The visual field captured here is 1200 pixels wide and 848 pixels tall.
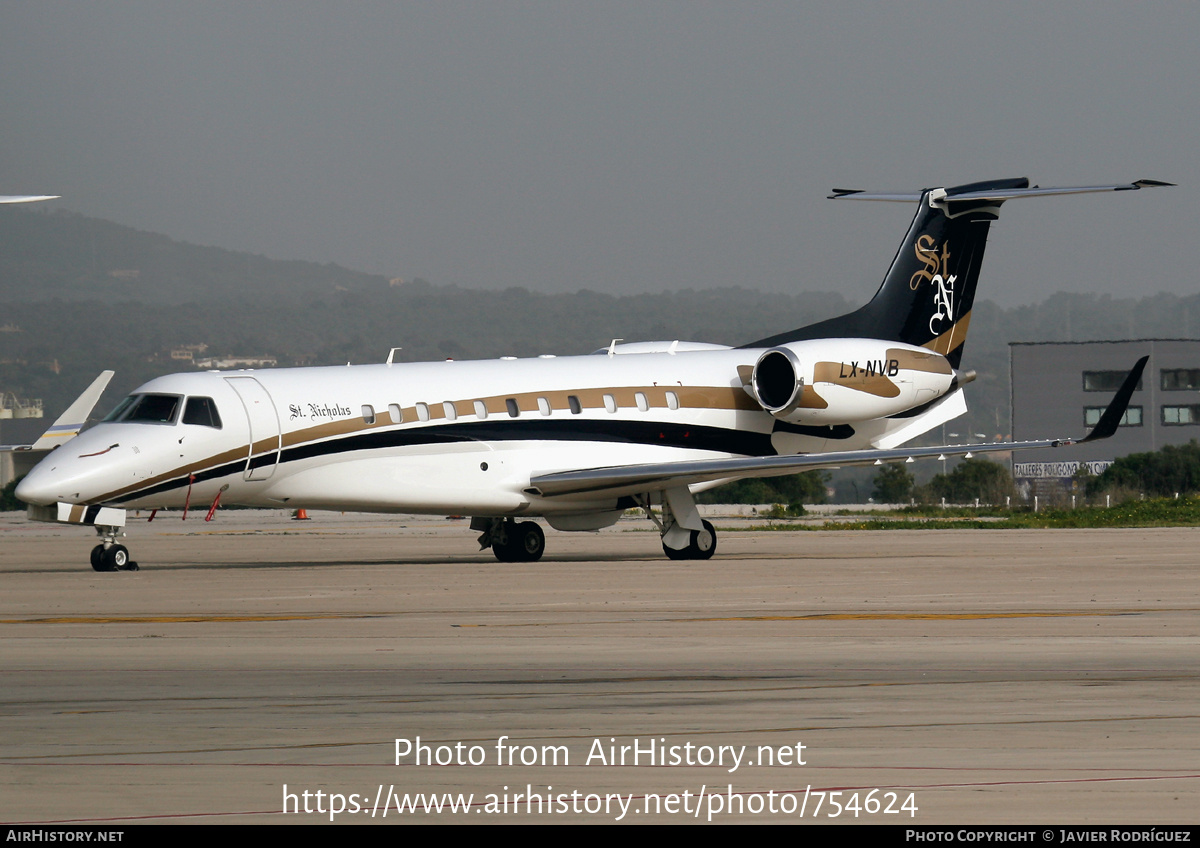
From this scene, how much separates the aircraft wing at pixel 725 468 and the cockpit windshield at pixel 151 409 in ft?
20.3

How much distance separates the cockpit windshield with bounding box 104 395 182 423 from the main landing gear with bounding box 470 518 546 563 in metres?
6.51

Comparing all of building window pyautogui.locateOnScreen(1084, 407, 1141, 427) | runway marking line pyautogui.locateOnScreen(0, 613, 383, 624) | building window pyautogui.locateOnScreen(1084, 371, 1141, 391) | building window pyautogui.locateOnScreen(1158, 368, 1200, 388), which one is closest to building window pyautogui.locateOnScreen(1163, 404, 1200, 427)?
building window pyautogui.locateOnScreen(1158, 368, 1200, 388)

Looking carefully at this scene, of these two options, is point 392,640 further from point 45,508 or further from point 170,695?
point 45,508

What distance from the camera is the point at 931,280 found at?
3170 cm

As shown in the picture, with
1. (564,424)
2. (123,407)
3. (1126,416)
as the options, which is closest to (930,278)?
(564,424)

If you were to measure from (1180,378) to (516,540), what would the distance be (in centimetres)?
10127

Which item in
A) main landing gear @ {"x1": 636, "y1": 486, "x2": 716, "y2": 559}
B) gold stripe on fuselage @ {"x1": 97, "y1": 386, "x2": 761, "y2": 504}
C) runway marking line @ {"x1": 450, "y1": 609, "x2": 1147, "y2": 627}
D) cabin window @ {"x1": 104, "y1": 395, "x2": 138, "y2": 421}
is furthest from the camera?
main landing gear @ {"x1": 636, "y1": 486, "x2": 716, "y2": 559}

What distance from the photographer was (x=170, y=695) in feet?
34.2

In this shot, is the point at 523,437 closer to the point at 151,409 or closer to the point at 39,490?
the point at 151,409

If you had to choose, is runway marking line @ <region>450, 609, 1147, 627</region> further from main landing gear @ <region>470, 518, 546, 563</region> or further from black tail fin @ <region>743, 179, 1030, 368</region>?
black tail fin @ <region>743, 179, 1030, 368</region>

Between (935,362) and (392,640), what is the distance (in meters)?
19.5

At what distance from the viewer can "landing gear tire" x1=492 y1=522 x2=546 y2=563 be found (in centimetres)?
2856

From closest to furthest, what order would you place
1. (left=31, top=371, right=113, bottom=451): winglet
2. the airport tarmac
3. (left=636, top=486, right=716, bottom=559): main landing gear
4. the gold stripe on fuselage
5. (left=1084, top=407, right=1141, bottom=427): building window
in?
the airport tarmac → the gold stripe on fuselage → (left=636, top=486, right=716, bottom=559): main landing gear → (left=31, top=371, right=113, bottom=451): winglet → (left=1084, top=407, right=1141, bottom=427): building window
